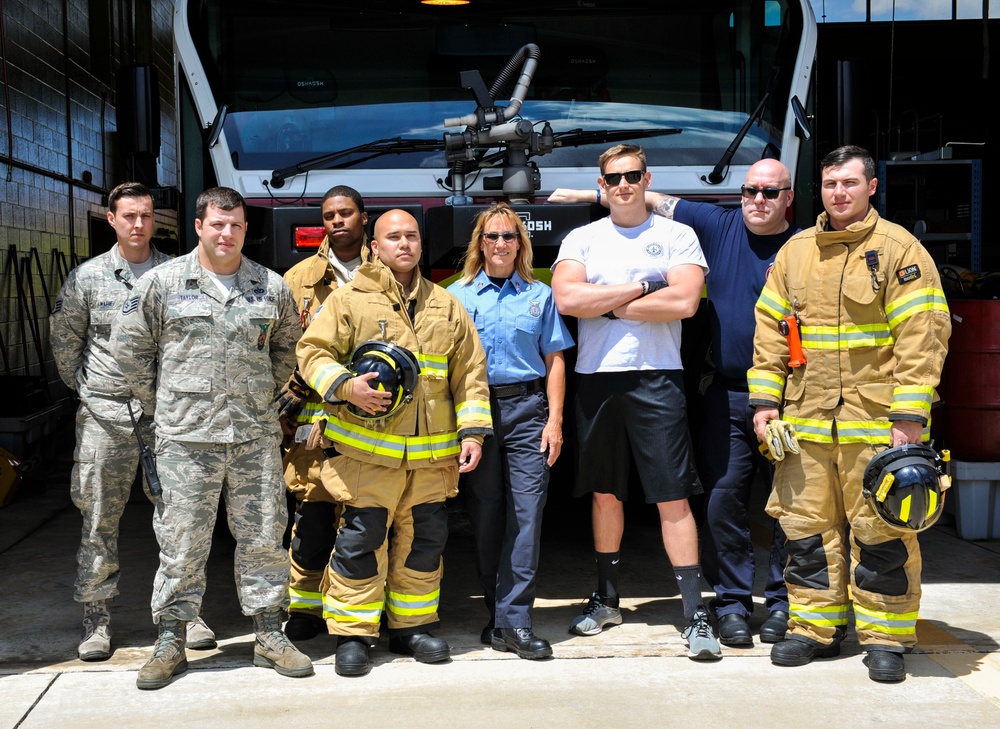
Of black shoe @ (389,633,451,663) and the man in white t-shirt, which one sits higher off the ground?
the man in white t-shirt

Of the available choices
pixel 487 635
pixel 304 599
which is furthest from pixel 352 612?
pixel 487 635

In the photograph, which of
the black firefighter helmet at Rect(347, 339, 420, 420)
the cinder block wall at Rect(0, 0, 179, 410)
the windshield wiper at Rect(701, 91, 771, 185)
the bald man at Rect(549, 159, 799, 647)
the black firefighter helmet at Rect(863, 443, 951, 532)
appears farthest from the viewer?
the cinder block wall at Rect(0, 0, 179, 410)

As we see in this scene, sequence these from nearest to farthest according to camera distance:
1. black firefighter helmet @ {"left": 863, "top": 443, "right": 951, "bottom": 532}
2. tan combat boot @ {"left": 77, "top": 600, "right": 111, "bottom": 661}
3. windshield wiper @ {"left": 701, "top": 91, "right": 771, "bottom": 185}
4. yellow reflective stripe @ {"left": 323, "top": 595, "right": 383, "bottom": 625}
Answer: black firefighter helmet @ {"left": 863, "top": 443, "right": 951, "bottom": 532}, yellow reflective stripe @ {"left": 323, "top": 595, "right": 383, "bottom": 625}, tan combat boot @ {"left": 77, "top": 600, "right": 111, "bottom": 661}, windshield wiper @ {"left": 701, "top": 91, "right": 771, "bottom": 185}

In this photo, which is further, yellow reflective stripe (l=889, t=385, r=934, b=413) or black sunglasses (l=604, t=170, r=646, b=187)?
black sunglasses (l=604, t=170, r=646, b=187)

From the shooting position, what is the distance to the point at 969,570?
19.0ft

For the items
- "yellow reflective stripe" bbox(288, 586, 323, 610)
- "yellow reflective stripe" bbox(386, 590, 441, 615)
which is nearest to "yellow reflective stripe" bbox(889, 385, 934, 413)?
"yellow reflective stripe" bbox(386, 590, 441, 615)

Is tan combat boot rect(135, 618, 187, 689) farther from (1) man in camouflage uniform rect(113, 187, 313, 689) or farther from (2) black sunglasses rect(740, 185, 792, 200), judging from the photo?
(2) black sunglasses rect(740, 185, 792, 200)

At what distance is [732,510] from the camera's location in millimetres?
4738

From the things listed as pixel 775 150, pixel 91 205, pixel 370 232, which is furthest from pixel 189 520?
pixel 91 205

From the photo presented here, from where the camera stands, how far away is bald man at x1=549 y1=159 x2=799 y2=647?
468 centimetres

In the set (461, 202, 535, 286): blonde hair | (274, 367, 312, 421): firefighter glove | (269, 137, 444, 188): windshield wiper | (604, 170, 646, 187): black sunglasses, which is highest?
(269, 137, 444, 188): windshield wiper

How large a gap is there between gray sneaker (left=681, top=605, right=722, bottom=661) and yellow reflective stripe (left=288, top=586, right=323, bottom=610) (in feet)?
4.97

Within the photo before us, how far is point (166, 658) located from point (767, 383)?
2.48 m

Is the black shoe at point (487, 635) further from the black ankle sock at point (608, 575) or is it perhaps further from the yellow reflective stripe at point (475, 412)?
the yellow reflective stripe at point (475, 412)
